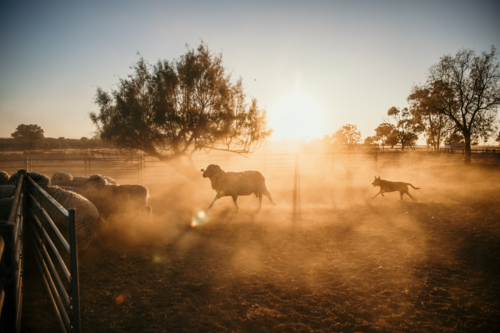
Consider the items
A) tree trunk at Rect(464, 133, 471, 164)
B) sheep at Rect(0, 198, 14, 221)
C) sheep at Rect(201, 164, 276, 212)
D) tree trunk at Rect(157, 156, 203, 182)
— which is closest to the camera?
sheep at Rect(0, 198, 14, 221)

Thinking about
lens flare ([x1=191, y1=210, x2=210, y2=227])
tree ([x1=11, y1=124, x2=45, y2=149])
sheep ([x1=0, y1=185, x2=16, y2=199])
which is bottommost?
lens flare ([x1=191, y1=210, x2=210, y2=227])

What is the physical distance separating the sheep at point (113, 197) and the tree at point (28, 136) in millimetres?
72794

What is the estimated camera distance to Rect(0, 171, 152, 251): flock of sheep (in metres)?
4.83

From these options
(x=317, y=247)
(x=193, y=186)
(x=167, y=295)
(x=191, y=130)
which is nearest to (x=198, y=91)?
(x=191, y=130)

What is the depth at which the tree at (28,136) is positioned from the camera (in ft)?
201

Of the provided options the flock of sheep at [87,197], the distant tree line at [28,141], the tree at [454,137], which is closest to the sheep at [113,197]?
the flock of sheep at [87,197]

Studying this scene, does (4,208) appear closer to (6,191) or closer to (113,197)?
(6,191)

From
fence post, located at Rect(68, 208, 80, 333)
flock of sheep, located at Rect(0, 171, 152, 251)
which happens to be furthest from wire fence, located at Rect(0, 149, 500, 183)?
fence post, located at Rect(68, 208, 80, 333)

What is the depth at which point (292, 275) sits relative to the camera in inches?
166

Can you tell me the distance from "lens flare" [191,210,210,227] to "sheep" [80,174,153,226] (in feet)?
4.96

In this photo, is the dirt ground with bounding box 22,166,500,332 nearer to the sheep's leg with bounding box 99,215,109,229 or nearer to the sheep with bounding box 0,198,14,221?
the sheep's leg with bounding box 99,215,109,229

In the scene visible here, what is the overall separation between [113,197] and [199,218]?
8.29ft

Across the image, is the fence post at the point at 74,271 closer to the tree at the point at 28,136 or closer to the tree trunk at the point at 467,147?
the tree trunk at the point at 467,147

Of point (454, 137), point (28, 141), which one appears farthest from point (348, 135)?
point (28, 141)
